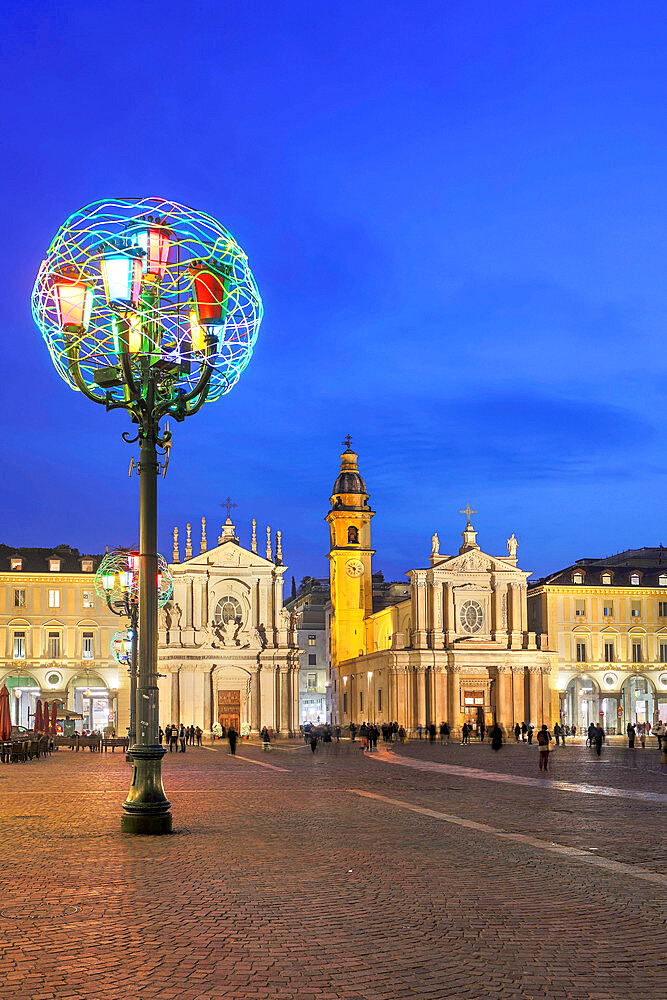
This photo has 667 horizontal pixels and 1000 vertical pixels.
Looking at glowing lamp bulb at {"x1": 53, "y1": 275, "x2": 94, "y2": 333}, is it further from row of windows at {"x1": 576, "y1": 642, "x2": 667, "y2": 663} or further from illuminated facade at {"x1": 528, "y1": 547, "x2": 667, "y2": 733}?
row of windows at {"x1": 576, "y1": 642, "x2": 667, "y2": 663}

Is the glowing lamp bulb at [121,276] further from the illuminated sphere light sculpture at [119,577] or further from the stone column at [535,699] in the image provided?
the stone column at [535,699]

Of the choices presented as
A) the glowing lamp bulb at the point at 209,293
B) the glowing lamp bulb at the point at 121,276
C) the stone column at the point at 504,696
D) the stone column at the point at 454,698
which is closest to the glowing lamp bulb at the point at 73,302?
the glowing lamp bulb at the point at 121,276

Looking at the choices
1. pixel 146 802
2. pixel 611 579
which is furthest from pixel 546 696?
pixel 146 802

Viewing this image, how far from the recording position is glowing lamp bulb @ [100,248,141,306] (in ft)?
58.6

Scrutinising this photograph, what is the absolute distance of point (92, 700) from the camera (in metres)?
86.2

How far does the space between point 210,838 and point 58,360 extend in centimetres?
848

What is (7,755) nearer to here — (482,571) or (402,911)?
(402,911)

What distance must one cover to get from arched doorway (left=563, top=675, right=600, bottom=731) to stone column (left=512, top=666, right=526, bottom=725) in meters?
5.14

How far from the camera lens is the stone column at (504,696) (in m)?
86.4

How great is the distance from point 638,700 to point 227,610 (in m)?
34.8

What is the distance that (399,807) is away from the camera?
22.1 m

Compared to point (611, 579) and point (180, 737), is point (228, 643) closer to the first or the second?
point (180, 737)

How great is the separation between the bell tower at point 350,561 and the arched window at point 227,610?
56.6 ft

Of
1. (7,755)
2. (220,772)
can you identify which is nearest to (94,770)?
(220,772)
